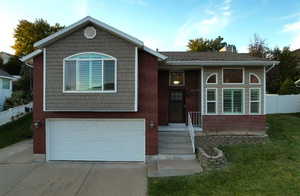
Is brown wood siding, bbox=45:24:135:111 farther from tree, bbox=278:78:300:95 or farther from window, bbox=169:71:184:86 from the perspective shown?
tree, bbox=278:78:300:95

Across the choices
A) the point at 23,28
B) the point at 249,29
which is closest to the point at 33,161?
the point at 249,29

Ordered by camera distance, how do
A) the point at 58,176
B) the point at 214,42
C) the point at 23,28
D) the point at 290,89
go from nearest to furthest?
the point at 58,176 → the point at 290,89 → the point at 23,28 → the point at 214,42

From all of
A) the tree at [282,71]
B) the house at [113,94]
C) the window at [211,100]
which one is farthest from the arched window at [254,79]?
the tree at [282,71]

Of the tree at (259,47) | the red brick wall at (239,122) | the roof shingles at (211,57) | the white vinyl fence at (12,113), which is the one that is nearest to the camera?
the red brick wall at (239,122)

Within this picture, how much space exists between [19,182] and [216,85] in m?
8.79

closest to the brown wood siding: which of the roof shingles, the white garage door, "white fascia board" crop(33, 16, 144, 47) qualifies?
"white fascia board" crop(33, 16, 144, 47)

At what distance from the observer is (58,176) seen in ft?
24.9

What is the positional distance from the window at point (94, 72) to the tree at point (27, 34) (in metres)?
32.3

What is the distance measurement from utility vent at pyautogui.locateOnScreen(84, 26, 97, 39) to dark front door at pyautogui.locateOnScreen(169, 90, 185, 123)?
5.26m

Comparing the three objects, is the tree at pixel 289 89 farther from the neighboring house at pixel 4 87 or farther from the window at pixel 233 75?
the neighboring house at pixel 4 87

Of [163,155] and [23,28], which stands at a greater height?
[23,28]

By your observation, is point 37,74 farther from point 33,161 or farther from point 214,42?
point 214,42

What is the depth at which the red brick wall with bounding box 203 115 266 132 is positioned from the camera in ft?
35.3

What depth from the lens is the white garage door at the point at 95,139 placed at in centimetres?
945
